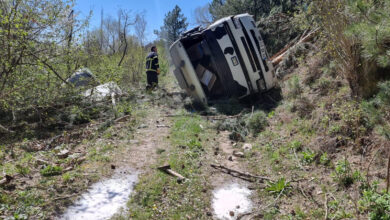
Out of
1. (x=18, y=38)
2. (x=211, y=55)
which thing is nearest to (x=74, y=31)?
(x=18, y=38)

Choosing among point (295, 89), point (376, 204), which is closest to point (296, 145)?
point (376, 204)

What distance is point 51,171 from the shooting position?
392 cm

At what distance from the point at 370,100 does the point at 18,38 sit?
5.51 metres

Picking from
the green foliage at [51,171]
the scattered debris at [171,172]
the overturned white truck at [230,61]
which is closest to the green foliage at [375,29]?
the scattered debris at [171,172]

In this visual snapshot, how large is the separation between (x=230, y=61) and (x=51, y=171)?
Result: 4.79 metres

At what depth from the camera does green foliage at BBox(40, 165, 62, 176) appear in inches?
152

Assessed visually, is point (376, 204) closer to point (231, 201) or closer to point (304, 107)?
point (231, 201)

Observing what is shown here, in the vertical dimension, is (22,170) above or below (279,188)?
above

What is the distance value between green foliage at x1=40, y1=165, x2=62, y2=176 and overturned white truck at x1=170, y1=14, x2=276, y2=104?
4181 mm

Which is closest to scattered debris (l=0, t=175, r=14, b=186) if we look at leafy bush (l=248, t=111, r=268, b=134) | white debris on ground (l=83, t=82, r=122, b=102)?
white debris on ground (l=83, t=82, r=122, b=102)

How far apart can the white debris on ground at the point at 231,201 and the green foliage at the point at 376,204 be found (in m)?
1.22

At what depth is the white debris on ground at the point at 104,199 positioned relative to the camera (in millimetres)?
3070

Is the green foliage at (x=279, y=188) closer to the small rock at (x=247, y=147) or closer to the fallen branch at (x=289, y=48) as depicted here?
the small rock at (x=247, y=147)

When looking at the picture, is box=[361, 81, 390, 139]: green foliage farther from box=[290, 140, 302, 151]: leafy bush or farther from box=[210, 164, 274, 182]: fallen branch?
box=[210, 164, 274, 182]: fallen branch
